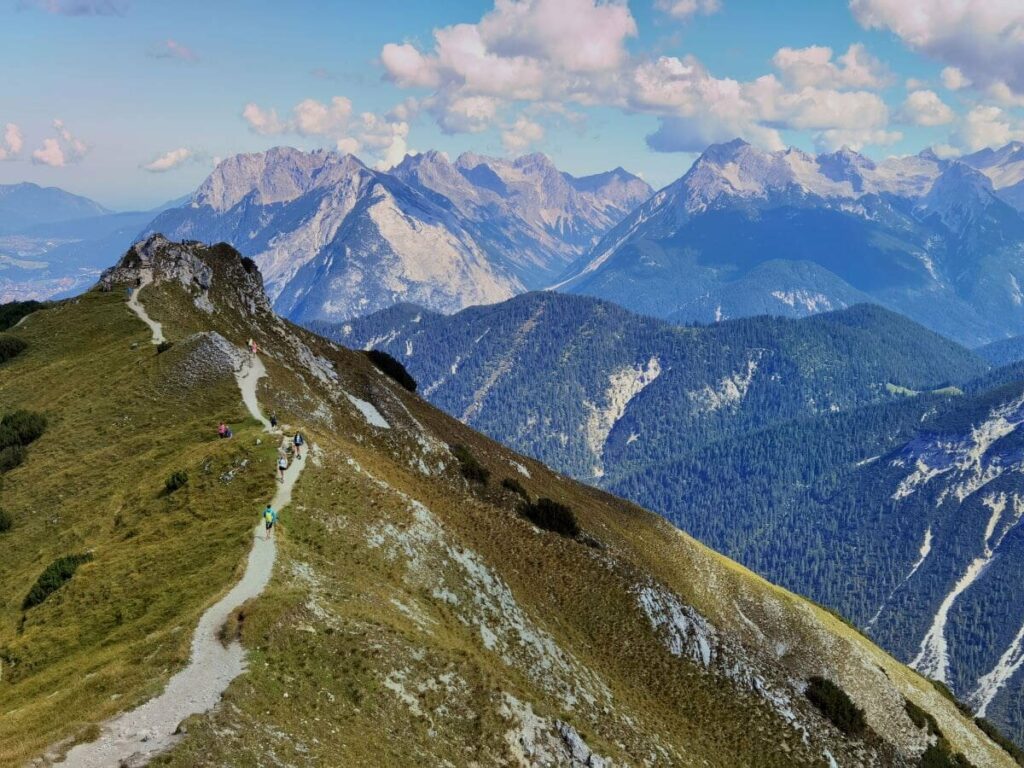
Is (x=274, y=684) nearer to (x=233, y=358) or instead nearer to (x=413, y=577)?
(x=413, y=577)

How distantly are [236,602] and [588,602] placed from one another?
1417 inches

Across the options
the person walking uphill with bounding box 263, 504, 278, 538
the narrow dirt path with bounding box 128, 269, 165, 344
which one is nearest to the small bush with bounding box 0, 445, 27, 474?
the narrow dirt path with bounding box 128, 269, 165, 344

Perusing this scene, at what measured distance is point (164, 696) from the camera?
102 ft

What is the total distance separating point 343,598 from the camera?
4206 cm

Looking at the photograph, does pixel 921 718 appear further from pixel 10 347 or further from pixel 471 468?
pixel 10 347

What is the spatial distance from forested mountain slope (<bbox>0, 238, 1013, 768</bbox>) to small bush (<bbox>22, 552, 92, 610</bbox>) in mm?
210

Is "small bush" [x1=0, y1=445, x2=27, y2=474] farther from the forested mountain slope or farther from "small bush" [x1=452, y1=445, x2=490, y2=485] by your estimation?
"small bush" [x1=452, y1=445, x2=490, y2=485]

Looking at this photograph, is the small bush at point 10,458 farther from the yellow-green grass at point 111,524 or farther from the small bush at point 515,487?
the small bush at point 515,487

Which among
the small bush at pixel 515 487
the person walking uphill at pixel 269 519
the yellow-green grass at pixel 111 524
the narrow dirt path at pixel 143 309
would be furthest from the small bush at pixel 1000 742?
the narrow dirt path at pixel 143 309

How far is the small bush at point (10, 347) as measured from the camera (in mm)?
87688

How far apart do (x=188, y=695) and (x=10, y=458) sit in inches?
1736

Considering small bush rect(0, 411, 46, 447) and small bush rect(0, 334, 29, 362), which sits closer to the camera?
small bush rect(0, 411, 46, 447)

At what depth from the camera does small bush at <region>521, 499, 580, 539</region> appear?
84.2 m

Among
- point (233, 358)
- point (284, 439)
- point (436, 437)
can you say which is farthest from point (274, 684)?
point (436, 437)
